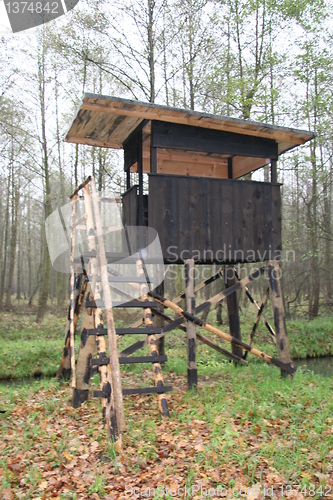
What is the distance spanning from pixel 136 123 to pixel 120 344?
330 inches

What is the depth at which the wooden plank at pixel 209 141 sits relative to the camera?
8.60m

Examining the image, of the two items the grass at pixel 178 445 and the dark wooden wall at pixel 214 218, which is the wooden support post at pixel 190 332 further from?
the grass at pixel 178 445

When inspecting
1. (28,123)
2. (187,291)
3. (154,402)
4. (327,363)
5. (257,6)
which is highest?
(257,6)

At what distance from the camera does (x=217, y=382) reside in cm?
898

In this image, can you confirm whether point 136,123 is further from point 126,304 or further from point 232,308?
point 232,308

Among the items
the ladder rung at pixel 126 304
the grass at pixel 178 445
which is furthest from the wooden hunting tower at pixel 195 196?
the grass at pixel 178 445

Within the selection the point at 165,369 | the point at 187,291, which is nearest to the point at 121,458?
the point at 187,291

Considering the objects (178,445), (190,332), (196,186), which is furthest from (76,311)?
(178,445)

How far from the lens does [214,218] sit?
904cm

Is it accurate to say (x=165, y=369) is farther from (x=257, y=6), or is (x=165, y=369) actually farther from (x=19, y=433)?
(x=257, y=6)

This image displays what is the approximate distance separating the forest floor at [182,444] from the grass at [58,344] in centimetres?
356

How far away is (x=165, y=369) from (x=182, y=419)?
498cm

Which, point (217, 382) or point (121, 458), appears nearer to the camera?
point (121, 458)

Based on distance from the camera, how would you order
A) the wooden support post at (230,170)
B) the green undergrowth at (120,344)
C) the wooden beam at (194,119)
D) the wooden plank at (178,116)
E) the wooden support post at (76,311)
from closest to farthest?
the wooden plank at (178,116) → the wooden beam at (194,119) → the wooden support post at (76,311) → the wooden support post at (230,170) → the green undergrowth at (120,344)
